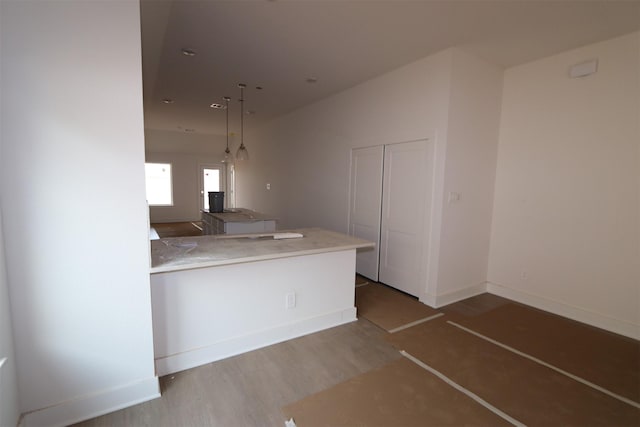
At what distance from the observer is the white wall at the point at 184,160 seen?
917cm

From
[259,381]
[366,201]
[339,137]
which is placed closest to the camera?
[259,381]

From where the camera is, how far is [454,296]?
3609mm

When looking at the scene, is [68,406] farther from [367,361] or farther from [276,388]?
[367,361]

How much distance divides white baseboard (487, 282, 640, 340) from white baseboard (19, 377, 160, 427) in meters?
3.88

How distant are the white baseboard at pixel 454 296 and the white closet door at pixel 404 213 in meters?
0.19

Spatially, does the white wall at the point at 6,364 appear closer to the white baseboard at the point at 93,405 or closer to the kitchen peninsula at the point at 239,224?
the white baseboard at the point at 93,405

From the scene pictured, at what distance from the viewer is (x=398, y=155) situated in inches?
148

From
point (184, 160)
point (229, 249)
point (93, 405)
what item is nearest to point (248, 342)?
point (229, 249)

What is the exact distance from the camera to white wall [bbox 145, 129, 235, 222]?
9.17 meters

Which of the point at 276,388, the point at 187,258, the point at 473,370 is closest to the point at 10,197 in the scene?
the point at 187,258

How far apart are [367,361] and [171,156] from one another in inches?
360

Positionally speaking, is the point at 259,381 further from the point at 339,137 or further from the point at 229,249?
the point at 339,137

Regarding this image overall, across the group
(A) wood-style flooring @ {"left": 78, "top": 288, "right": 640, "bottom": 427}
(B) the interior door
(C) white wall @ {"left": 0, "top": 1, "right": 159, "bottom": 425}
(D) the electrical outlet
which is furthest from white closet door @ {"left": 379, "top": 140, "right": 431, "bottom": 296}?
(B) the interior door

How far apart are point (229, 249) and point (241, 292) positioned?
0.36m
